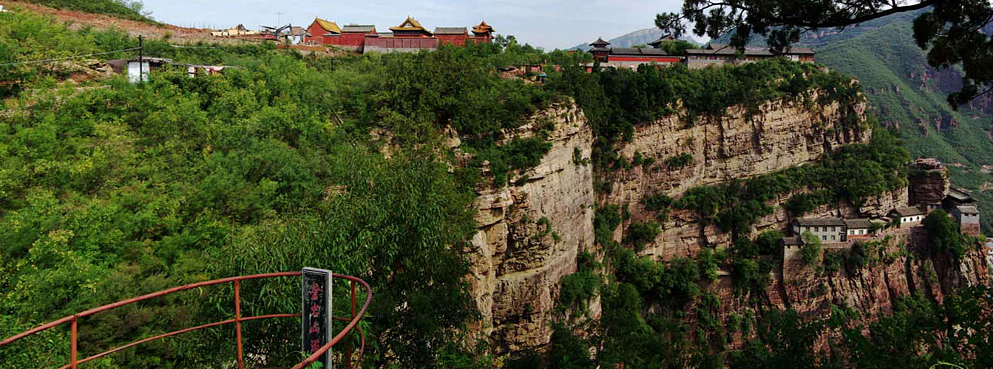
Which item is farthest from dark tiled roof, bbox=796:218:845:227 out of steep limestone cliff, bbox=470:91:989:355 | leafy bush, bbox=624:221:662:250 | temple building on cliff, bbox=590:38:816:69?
temple building on cliff, bbox=590:38:816:69

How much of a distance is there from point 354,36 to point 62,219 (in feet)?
89.5

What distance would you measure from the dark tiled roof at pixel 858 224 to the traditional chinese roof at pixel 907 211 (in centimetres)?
378

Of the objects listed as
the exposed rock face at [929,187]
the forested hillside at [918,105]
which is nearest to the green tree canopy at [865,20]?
the exposed rock face at [929,187]

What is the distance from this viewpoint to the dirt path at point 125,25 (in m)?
24.3

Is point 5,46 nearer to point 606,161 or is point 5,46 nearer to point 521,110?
point 521,110

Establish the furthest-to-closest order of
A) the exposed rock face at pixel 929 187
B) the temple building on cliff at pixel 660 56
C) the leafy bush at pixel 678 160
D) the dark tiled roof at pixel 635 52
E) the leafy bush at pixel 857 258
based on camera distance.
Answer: the dark tiled roof at pixel 635 52 < the temple building on cliff at pixel 660 56 < the exposed rock face at pixel 929 187 < the leafy bush at pixel 857 258 < the leafy bush at pixel 678 160

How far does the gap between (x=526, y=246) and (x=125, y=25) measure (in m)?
25.1

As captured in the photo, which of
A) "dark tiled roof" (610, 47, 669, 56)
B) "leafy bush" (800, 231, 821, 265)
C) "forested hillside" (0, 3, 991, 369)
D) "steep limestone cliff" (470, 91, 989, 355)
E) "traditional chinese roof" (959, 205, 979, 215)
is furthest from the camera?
"dark tiled roof" (610, 47, 669, 56)

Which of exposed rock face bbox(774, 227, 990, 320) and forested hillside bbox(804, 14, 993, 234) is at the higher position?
forested hillside bbox(804, 14, 993, 234)

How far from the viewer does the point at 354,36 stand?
34.6m

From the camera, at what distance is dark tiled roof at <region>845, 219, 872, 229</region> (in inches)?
1284

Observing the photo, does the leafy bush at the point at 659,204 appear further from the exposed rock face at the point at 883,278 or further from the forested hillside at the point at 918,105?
the forested hillside at the point at 918,105

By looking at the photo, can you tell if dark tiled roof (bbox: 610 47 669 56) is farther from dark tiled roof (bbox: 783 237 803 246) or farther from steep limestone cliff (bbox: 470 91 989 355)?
dark tiled roof (bbox: 783 237 803 246)

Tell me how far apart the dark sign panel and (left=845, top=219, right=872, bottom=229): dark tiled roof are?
3709 centimetres
